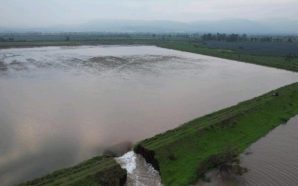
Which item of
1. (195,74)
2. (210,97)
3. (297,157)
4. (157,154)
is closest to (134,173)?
(157,154)

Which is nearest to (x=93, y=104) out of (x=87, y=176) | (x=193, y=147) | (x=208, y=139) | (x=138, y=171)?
(x=208, y=139)

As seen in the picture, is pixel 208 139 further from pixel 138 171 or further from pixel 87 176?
pixel 87 176

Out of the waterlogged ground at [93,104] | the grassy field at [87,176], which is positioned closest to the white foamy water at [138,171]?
the grassy field at [87,176]

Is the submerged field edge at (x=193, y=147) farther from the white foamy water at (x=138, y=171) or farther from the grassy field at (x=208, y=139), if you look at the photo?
the white foamy water at (x=138, y=171)

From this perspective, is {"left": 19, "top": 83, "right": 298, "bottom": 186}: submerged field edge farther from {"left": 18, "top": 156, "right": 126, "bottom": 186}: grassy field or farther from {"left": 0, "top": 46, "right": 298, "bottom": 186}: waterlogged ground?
{"left": 0, "top": 46, "right": 298, "bottom": 186}: waterlogged ground

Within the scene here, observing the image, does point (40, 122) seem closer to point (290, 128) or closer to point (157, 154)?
point (157, 154)

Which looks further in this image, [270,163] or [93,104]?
[93,104]
